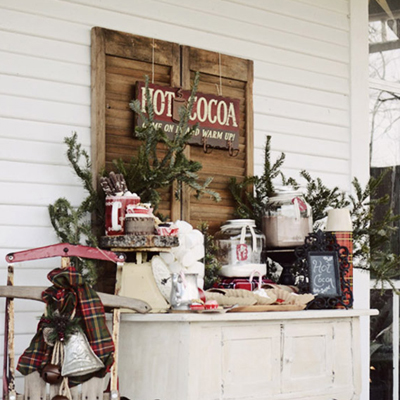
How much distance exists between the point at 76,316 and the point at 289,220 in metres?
1.27

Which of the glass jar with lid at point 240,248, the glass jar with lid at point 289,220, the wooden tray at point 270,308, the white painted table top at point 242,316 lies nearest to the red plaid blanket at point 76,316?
the white painted table top at point 242,316

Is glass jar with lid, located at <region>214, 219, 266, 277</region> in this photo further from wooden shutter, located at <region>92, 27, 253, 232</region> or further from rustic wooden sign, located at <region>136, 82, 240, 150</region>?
rustic wooden sign, located at <region>136, 82, 240, 150</region>

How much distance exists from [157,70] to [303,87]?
3.25 ft

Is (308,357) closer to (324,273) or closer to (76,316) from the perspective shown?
(324,273)

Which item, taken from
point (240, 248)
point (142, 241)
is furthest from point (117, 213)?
point (240, 248)

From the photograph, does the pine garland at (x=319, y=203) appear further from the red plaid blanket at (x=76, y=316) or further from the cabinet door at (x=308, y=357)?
the red plaid blanket at (x=76, y=316)

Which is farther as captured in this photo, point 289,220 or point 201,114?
point 201,114

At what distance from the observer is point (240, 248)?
3604mm

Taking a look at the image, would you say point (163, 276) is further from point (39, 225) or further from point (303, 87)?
point (303, 87)

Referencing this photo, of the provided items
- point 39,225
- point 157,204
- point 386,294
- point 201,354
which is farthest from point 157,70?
point 386,294

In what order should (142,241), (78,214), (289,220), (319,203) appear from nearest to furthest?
(142,241) < (78,214) < (289,220) < (319,203)

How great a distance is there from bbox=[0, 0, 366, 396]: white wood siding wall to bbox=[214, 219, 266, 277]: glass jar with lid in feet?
1.82

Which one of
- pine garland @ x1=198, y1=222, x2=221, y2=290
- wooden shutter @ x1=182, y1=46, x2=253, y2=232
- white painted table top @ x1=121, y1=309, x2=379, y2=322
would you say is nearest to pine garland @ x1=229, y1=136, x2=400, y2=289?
wooden shutter @ x1=182, y1=46, x2=253, y2=232

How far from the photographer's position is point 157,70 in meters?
3.72
